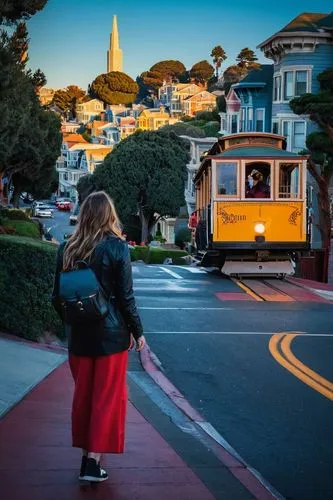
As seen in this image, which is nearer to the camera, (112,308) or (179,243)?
(112,308)

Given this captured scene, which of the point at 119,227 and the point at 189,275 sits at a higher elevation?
the point at 119,227

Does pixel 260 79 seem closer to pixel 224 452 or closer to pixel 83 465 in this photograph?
pixel 224 452

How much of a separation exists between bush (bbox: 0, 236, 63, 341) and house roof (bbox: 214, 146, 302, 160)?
1126cm

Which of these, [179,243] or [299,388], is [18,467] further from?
[179,243]

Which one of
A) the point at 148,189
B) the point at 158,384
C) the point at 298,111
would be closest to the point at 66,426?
the point at 158,384

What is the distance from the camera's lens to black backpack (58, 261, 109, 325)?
16.3 ft

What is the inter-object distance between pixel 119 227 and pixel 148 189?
59992mm

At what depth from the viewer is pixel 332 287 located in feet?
67.1

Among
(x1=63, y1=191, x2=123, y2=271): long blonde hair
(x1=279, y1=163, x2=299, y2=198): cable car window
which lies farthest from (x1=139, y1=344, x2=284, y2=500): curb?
(x1=279, y1=163, x2=299, y2=198): cable car window

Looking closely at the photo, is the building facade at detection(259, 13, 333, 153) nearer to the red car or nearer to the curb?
the curb

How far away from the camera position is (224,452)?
618 cm

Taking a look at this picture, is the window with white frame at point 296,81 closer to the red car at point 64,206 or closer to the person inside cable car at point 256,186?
the person inside cable car at point 256,186

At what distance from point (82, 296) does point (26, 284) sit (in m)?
4.58

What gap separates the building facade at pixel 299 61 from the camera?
41.9m
